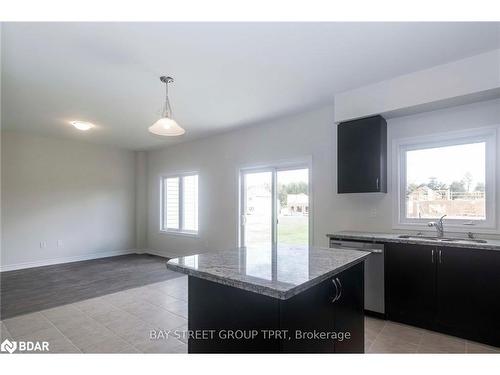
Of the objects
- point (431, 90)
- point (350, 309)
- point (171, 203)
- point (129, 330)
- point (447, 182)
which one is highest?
point (431, 90)

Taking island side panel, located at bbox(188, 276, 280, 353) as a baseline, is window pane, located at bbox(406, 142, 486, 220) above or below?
above

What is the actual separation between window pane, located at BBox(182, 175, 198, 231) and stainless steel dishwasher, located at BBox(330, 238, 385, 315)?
393 centimetres

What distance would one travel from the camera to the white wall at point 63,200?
5.62 metres

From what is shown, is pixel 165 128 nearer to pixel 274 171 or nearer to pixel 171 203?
pixel 274 171

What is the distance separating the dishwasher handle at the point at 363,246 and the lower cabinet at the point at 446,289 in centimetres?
9

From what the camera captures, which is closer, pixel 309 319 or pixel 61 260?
pixel 309 319

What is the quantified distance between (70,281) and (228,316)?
442cm

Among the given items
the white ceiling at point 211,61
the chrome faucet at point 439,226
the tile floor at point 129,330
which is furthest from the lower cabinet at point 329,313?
the white ceiling at point 211,61

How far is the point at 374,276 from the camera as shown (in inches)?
125

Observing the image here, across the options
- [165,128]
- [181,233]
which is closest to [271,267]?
[165,128]

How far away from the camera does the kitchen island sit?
4.52ft

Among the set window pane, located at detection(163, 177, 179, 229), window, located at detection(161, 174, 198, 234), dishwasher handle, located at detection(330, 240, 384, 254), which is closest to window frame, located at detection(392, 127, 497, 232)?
dishwasher handle, located at detection(330, 240, 384, 254)

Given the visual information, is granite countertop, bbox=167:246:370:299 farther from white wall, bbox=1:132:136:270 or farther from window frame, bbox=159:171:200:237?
white wall, bbox=1:132:136:270

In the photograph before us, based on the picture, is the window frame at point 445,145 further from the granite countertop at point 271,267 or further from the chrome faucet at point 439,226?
the granite countertop at point 271,267
